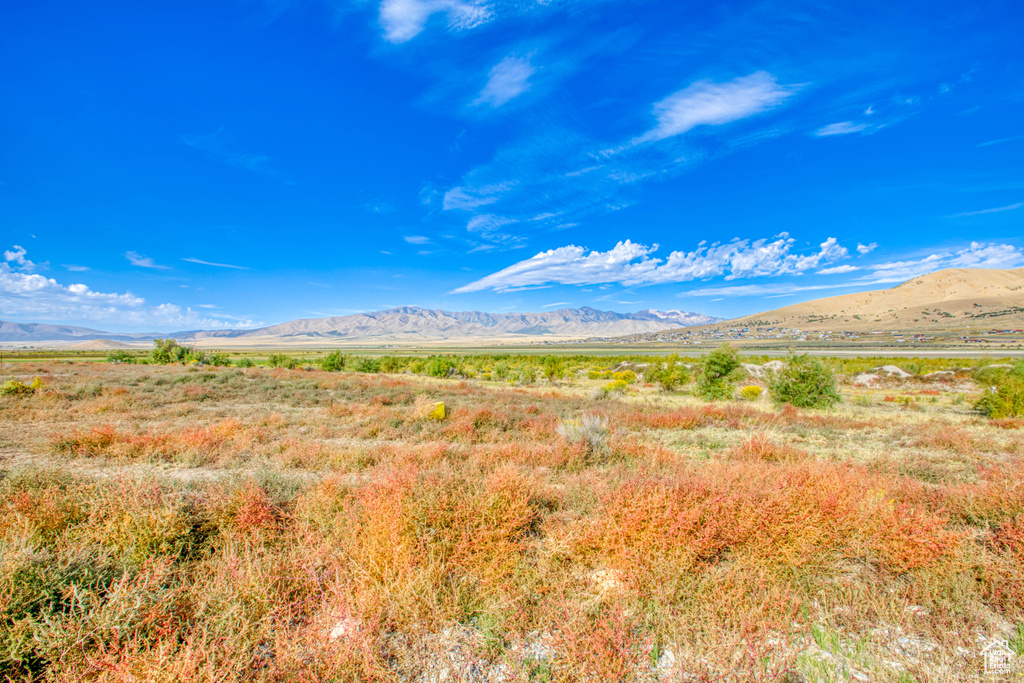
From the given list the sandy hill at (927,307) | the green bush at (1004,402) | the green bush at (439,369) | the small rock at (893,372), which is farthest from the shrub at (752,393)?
the sandy hill at (927,307)

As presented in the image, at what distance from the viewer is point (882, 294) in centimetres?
15438

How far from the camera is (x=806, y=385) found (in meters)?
16.8

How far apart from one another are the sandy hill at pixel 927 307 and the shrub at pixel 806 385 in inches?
4515

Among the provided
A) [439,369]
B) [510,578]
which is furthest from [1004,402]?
[439,369]

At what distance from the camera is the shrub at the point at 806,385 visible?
1661cm

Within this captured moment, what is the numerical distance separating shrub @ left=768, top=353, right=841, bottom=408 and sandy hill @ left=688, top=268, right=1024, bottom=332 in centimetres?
11468

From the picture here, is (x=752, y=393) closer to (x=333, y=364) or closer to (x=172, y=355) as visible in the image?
(x=333, y=364)

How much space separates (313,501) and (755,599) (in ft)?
16.2

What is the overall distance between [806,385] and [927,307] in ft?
517

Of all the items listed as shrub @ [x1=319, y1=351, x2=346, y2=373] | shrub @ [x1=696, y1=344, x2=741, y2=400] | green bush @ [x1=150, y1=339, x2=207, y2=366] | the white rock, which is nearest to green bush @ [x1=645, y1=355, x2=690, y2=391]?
shrub @ [x1=696, y1=344, x2=741, y2=400]

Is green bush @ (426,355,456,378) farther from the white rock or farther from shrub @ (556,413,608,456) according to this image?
the white rock

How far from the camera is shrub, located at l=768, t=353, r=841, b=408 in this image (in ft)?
54.5

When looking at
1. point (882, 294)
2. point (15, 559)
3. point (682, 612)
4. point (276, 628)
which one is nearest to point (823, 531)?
point (682, 612)

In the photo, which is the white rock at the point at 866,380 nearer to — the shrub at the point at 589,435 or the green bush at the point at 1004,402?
the green bush at the point at 1004,402
